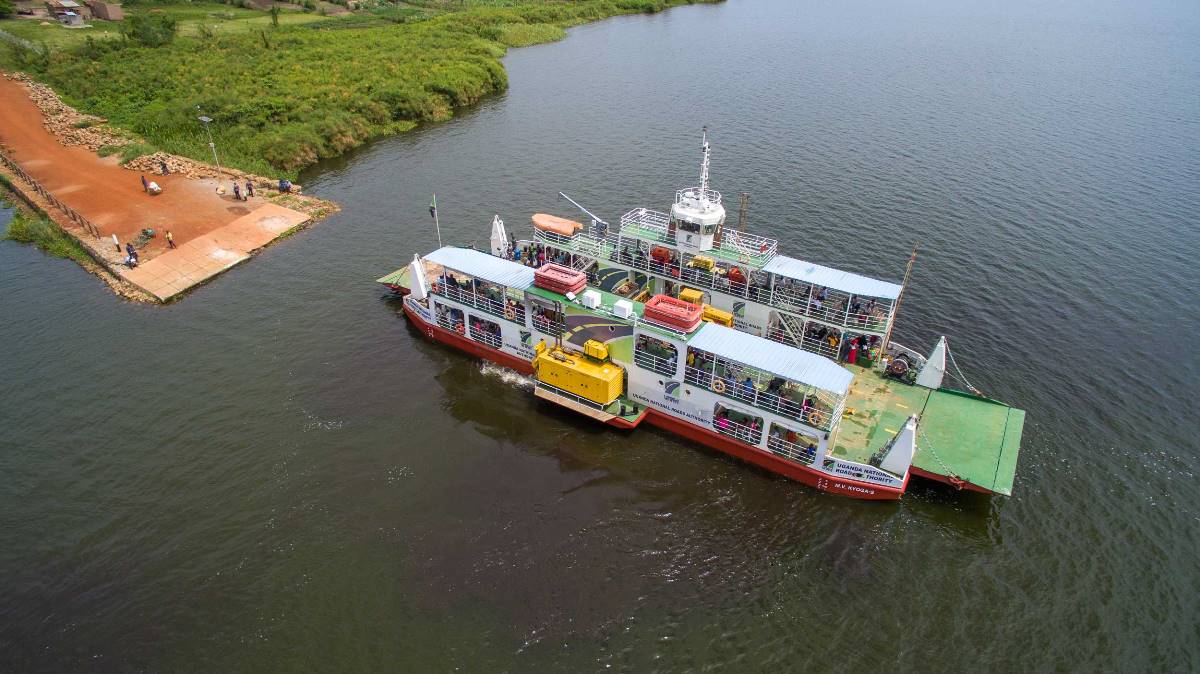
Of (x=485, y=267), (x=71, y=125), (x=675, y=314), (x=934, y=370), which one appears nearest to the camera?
(x=675, y=314)

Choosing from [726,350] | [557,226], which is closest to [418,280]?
[557,226]

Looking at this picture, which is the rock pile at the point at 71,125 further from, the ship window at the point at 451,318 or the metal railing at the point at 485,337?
the metal railing at the point at 485,337

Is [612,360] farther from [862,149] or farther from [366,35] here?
[366,35]

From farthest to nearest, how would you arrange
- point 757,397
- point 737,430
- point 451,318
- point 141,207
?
point 141,207 → point 451,318 → point 737,430 → point 757,397

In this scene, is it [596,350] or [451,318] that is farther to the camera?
[451,318]

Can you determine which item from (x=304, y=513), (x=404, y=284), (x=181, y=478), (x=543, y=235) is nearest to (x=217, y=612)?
(x=304, y=513)

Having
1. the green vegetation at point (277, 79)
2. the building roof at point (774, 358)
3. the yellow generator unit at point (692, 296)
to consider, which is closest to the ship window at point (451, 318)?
the yellow generator unit at point (692, 296)

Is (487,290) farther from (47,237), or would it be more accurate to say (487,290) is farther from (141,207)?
(47,237)
